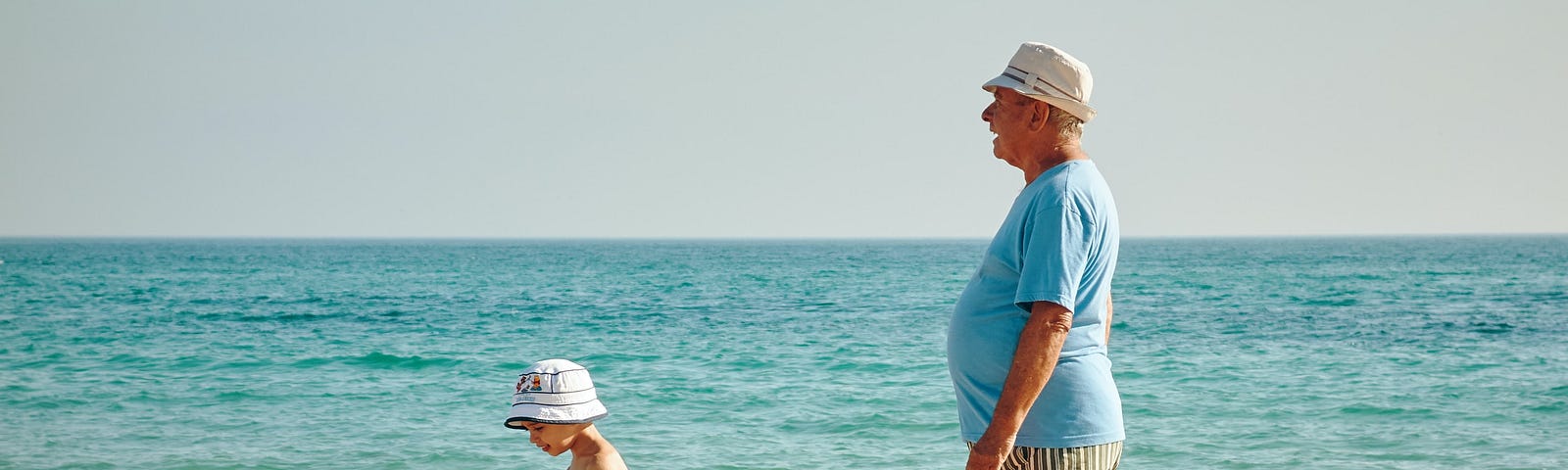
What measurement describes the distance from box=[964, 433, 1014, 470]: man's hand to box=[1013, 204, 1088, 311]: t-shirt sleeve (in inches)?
9.2

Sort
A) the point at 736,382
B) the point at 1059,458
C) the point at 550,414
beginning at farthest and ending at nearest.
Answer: the point at 736,382 < the point at 550,414 < the point at 1059,458

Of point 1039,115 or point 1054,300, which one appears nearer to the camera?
point 1054,300

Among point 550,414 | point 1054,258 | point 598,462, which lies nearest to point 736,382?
point 598,462

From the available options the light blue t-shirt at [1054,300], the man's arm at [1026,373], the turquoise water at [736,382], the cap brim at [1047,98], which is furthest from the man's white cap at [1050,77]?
the turquoise water at [736,382]

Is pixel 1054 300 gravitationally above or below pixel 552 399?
above

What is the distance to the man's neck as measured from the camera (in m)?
2.34

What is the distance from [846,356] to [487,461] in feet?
25.3

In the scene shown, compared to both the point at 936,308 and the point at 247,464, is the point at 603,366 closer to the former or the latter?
the point at 247,464

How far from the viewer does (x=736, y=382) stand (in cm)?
1338

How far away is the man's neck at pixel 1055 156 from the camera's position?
2.34 meters

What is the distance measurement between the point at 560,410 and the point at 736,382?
10496mm

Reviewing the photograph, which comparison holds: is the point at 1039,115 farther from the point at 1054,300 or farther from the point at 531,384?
the point at 531,384

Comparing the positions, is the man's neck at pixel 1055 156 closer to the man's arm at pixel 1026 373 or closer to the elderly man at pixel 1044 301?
the elderly man at pixel 1044 301

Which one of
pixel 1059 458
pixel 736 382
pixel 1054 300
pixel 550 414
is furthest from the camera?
pixel 736 382
